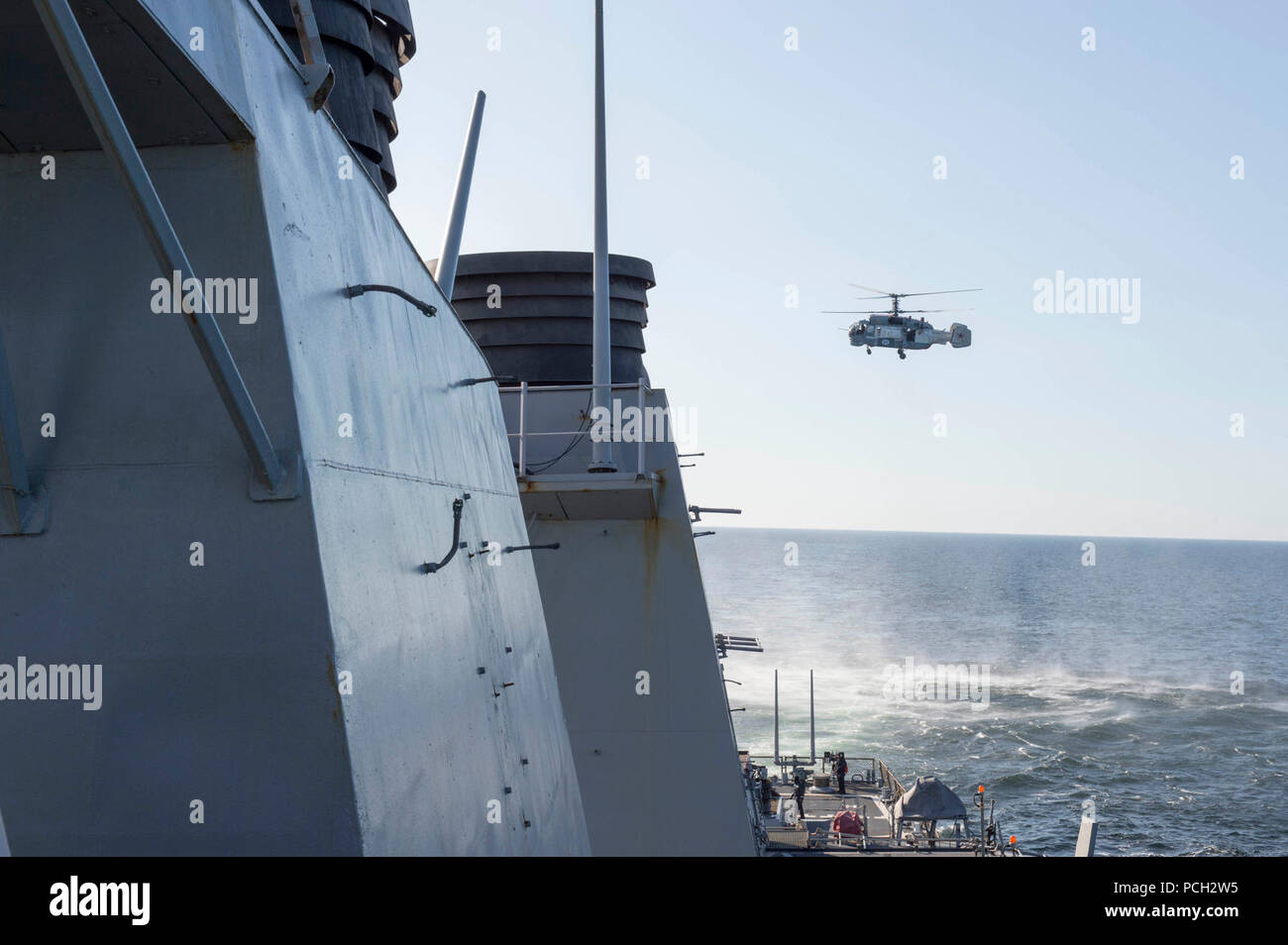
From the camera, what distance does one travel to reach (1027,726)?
154 ft

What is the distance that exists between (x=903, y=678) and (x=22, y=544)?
62.5m

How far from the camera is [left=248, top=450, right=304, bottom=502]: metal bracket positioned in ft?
6.98

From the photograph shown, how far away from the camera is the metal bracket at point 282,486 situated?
2127 millimetres

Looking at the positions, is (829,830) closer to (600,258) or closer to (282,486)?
(600,258)

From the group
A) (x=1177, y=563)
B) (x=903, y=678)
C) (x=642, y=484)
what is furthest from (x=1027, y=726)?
(x=1177, y=563)

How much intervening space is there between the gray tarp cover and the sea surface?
302 inches

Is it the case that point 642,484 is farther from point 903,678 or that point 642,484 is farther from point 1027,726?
point 903,678

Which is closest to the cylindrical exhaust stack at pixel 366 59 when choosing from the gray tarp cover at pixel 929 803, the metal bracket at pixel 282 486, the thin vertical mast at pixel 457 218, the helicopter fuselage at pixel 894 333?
the thin vertical mast at pixel 457 218

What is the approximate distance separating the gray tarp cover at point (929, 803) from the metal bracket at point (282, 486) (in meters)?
22.6

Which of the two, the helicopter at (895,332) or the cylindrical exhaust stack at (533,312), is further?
the helicopter at (895,332)

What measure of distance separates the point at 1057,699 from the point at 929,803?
115 ft

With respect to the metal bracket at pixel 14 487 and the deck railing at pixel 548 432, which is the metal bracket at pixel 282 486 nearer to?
the metal bracket at pixel 14 487
